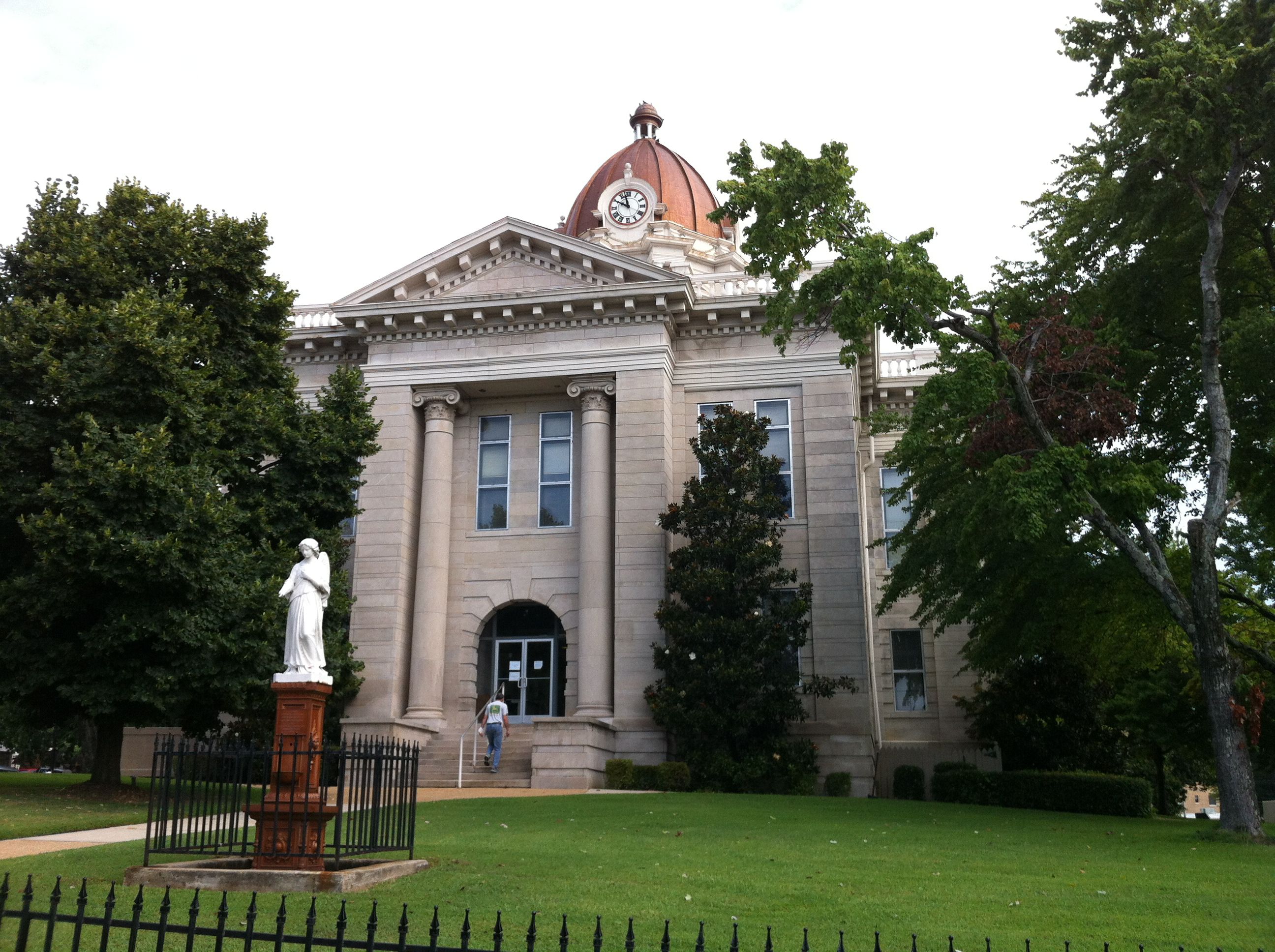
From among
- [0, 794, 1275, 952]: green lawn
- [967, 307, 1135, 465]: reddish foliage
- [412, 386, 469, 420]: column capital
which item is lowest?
[0, 794, 1275, 952]: green lawn

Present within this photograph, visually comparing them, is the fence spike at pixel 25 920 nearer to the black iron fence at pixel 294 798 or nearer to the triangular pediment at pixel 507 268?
the black iron fence at pixel 294 798

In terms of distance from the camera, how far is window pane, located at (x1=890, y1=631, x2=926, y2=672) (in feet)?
115

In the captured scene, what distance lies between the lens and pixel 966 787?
2666cm

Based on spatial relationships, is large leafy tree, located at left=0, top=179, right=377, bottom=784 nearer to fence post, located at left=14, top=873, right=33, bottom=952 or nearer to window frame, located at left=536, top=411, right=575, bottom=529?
window frame, located at left=536, top=411, right=575, bottom=529

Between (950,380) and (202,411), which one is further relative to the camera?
(202,411)

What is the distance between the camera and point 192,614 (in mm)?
20219

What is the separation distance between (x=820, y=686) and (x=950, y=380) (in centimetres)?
1111

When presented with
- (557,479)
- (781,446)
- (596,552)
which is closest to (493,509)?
(557,479)

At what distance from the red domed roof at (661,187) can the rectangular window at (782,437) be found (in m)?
14.6

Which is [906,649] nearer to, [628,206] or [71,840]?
[628,206]

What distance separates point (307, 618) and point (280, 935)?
6856mm

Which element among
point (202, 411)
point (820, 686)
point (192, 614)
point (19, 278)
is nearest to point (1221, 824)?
point (820, 686)

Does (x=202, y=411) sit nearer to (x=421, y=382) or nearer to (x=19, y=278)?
(x=19, y=278)

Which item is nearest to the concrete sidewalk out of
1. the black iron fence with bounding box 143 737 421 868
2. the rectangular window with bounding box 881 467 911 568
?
the black iron fence with bounding box 143 737 421 868
